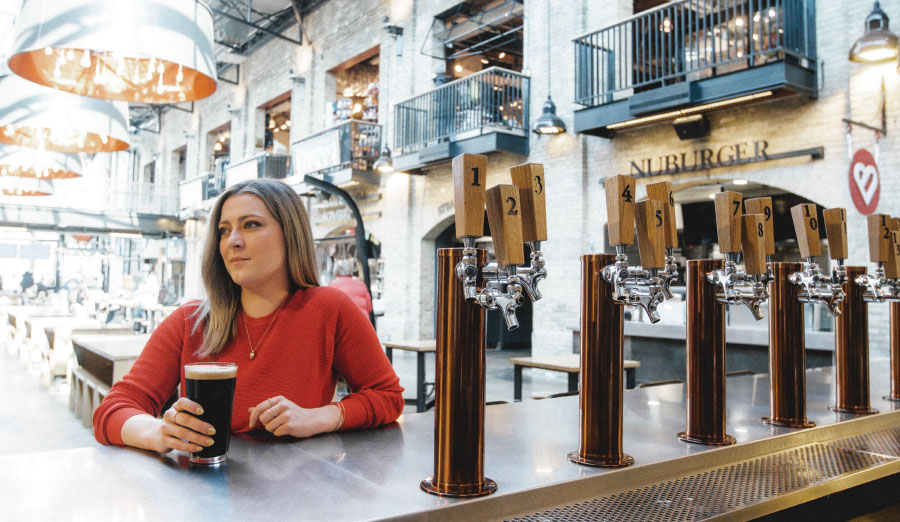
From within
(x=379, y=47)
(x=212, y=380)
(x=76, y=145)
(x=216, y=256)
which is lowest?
(x=212, y=380)

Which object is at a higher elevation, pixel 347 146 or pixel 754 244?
pixel 347 146

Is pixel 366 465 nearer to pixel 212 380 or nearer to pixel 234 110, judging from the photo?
pixel 212 380

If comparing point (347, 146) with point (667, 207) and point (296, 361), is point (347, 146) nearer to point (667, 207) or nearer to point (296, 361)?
point (296, 361)

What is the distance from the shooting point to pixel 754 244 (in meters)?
1.34

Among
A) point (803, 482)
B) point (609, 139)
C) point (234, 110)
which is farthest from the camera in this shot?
point (234, 110)

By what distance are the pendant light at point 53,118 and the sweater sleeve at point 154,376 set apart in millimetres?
2779

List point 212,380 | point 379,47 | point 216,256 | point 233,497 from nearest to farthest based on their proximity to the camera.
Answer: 1. point 233,497
2. point 212,380
3. point 216,256
4. point 379,47

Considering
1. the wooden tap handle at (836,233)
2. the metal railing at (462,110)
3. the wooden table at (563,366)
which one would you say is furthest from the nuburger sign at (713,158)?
the wooden tap handle at (836,233)

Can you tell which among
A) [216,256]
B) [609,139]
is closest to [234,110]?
[609,139]

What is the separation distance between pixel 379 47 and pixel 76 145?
8925 millimetres

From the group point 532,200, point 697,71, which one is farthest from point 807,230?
point 697,71

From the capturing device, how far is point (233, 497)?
90 cm

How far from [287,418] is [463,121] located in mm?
9174

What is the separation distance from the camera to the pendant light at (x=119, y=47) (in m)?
2.44
